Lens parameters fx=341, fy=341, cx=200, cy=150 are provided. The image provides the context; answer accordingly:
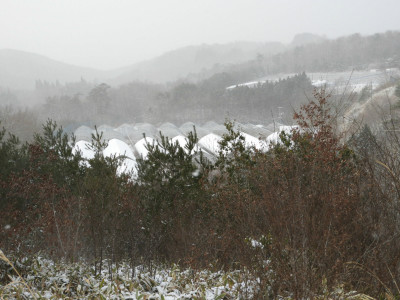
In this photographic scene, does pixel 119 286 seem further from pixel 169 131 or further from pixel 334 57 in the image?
pixel 334 57

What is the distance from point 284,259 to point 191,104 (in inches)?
3534

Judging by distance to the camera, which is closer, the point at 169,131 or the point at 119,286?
the point at 119,286

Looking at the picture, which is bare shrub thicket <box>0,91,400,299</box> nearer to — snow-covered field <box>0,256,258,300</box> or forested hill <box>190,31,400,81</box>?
snow-covered field <box>0,256,258,300</box>

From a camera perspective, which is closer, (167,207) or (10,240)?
(10,240)

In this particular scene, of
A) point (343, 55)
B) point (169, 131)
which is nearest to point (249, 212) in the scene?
point (169, 131)

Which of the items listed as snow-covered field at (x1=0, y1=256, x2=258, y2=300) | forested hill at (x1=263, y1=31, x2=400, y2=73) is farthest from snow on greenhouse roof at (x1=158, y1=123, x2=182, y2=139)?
forested hill at (x1=263, y1=31, x2=400, y2=73)

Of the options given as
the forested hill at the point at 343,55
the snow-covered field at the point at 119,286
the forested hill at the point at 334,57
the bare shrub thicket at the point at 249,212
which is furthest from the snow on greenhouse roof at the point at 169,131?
the forested hill at the point at 343,55

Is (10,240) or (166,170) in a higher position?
(166,170)

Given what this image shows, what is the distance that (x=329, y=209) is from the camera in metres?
4.25

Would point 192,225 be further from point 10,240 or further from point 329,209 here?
point 329,209

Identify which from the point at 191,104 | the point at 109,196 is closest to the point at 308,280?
the point at 109,196

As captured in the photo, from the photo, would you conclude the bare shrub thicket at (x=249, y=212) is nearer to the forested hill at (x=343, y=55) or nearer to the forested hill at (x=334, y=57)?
the forested hill at (x=343, y=55)

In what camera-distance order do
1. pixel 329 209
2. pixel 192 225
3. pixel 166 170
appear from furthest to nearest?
pixel 166 170, pixel 192 225, pixel 329 209

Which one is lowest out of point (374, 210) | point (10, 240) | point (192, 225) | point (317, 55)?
point (192, 225)
